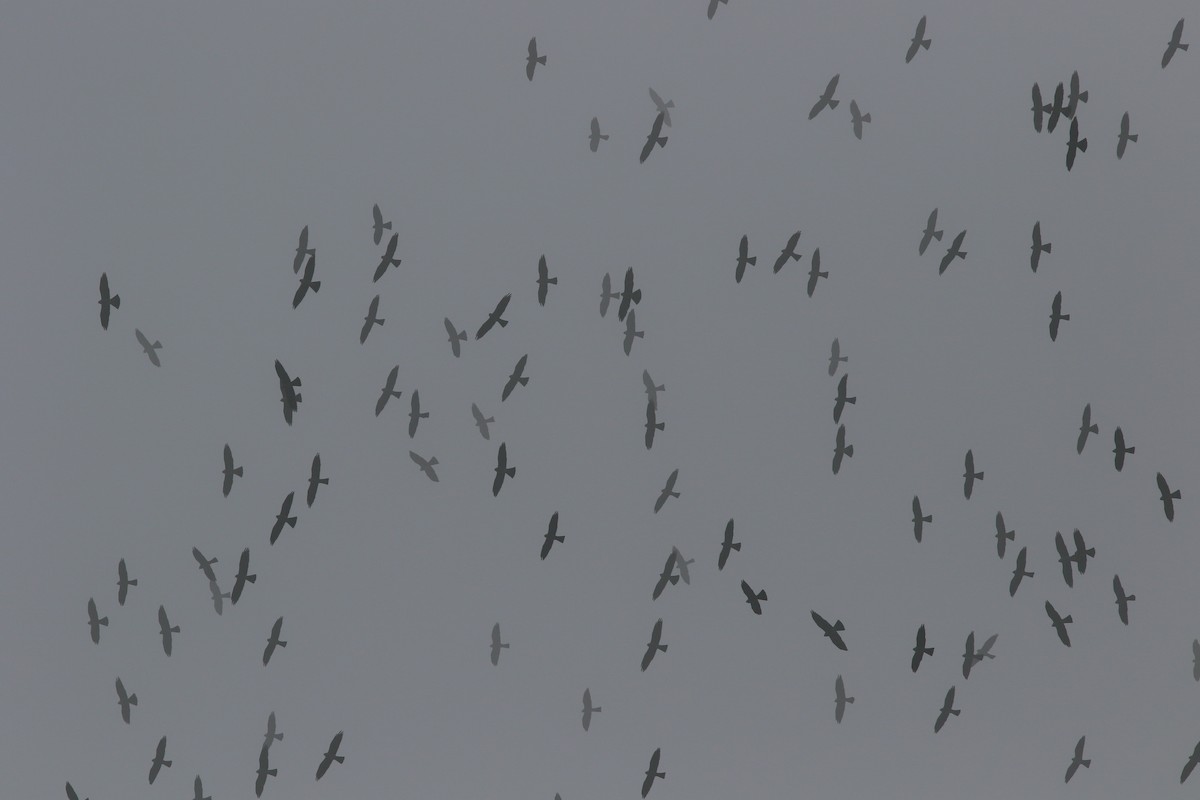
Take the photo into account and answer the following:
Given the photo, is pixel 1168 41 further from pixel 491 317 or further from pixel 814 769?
pixel 814 769

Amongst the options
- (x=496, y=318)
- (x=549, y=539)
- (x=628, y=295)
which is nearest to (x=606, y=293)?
(x=628, y=295)

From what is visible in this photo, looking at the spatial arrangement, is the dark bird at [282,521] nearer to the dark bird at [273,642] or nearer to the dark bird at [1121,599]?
the dark bird at [273,642]

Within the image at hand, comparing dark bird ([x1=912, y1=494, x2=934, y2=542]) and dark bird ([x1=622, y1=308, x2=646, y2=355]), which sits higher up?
dark bird ([x1=622, y1=308, x2=646, y2=355])

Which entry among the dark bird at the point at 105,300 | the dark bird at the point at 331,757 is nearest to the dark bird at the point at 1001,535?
the dark bird at the point at 331,757

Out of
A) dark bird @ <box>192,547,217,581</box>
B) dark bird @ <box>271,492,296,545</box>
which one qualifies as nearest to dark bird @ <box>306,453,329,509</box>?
dark bird @ <box>271,492,296,545</box>

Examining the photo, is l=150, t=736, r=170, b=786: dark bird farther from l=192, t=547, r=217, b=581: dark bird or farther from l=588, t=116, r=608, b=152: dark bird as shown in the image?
l=588, t=116, r=608, b=152: dark bird

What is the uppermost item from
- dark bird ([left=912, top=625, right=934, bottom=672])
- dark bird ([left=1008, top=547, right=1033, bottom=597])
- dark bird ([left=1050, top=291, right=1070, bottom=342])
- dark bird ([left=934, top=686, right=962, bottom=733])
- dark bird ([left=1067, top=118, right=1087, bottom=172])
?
dark bird ([left=1067, top=118, right=1087, bottom=172])
